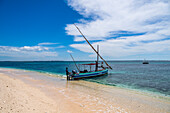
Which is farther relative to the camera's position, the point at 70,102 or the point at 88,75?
the point at 88,75

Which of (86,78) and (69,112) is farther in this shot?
(86,78)

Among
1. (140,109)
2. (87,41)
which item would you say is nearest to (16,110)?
(140,109)

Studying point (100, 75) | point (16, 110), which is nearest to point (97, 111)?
point (16, 110)

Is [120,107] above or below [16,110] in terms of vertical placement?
below

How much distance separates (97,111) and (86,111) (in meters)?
0.82

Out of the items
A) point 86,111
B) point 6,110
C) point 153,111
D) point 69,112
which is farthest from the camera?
point 153,111

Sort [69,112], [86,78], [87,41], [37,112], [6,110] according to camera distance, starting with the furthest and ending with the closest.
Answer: [87,41]
[86,78]
[69,112]
[37,112]
[6,110]

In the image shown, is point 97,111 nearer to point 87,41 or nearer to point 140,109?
point 140,109

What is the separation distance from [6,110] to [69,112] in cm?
368

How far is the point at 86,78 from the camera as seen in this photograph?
26.9 meters

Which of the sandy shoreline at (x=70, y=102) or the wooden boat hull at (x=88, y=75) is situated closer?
the sandy shoreline at (x=70, y=102)

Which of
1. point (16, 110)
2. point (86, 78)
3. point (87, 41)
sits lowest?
point (86, 78)

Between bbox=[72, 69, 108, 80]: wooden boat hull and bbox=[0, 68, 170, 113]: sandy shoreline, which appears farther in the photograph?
bbox=[72, 69, 108, 80]: wooden boat hull

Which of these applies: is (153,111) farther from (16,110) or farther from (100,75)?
(100,75)
